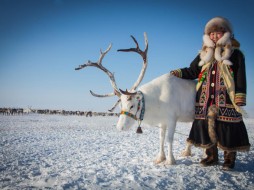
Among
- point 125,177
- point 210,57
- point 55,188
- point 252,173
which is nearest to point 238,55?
point 210,57

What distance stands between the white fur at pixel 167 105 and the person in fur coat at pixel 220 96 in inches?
11.9

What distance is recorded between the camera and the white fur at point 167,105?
161 inches

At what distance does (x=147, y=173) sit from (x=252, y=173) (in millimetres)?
1802

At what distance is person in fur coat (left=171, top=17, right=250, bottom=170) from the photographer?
3.47 m

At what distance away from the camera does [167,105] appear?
13.6 ft

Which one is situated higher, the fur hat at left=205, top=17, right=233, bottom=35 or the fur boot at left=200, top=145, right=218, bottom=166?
the fur hat at left=205, top=17, right=233, bottom=35

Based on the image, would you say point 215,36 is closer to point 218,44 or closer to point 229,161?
point 218,44

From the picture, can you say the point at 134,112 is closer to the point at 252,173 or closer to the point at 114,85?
the point at 114,85

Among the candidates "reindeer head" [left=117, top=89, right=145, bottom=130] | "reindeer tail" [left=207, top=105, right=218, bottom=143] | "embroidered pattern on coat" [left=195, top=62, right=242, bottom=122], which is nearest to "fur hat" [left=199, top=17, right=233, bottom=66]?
"embroidered pattern on coat" [left=195, top=62, right=242, bottom=122]

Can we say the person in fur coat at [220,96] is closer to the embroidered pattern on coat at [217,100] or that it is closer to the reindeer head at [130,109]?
the embroidered pattern on coat at [217,100]

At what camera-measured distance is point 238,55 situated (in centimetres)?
367

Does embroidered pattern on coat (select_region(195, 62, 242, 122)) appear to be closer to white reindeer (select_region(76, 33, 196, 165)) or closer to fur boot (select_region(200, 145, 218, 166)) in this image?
white reindeer (select_region(76, 33, 196, 165))

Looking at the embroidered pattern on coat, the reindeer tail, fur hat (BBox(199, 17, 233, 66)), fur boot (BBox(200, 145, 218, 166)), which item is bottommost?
fur boot (BBox(200, 145, 218, 166))

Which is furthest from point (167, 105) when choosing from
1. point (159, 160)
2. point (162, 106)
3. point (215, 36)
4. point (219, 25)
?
point (219, 25)
